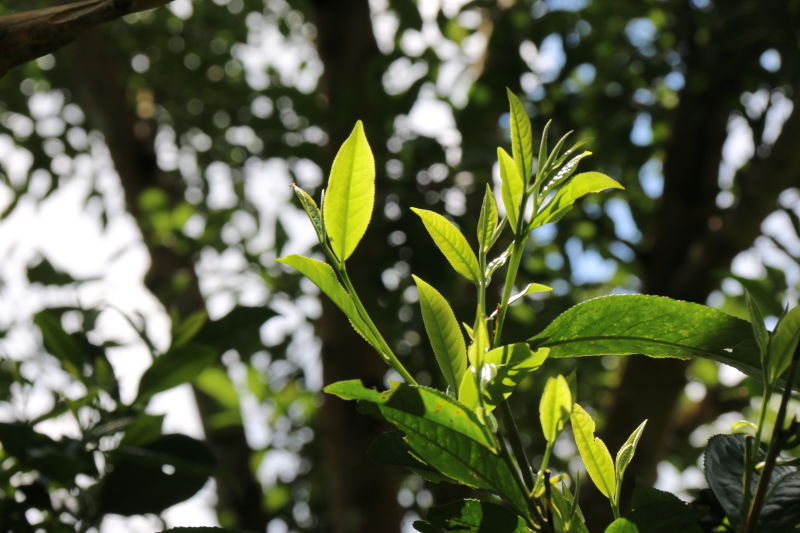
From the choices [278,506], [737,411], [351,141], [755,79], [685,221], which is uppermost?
[351,141]

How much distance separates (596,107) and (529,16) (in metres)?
0.24

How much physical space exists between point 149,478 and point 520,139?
0.46 metres

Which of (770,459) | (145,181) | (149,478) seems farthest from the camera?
(145,181)

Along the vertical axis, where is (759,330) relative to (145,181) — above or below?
above

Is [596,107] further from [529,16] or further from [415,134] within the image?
[415,134]

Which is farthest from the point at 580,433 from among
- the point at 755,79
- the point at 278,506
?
the point at 278,506

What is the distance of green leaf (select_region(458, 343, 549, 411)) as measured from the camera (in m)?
0.36

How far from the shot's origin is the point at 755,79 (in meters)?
1.47

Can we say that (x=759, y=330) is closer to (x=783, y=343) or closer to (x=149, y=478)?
(x=783, y=343)

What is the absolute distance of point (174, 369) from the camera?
701 millimetres

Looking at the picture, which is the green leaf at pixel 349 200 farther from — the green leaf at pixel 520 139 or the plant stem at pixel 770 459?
the plant stem at pixel 770 459

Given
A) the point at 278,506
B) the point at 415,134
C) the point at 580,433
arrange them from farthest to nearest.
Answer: the point at 278,506
the point at 415,134
the point at 580,433

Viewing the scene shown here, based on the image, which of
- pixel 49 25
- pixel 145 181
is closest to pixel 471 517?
pixel 49 25

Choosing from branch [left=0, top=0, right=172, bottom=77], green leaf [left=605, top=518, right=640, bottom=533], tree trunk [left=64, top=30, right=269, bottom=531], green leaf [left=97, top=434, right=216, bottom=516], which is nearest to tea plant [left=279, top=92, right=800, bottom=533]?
green leaf [left=605, top=518, right=640, bottom=533]
